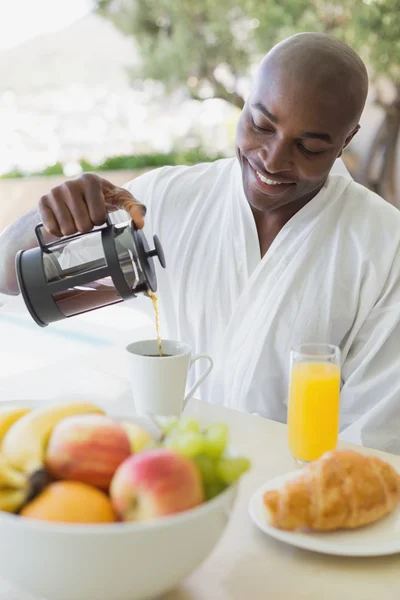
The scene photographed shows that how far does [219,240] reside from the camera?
1711mm

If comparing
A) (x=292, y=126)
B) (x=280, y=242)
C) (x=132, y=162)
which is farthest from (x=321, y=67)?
(x=132, y=162)

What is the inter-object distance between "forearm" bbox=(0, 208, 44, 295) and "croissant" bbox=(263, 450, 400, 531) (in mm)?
918

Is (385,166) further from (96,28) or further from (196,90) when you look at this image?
(96,28)

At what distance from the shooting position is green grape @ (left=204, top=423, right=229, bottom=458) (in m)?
0.71

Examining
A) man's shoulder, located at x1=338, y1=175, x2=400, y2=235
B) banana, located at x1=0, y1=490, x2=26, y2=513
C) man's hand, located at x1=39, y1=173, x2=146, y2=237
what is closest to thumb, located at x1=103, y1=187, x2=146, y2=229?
man's hand, located at x1=39, y1=173, x2=146, y2=237

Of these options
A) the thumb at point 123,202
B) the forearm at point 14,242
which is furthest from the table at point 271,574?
the forearm at point 14,242

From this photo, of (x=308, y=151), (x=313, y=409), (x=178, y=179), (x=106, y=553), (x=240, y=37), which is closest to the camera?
(x=106, y=553)

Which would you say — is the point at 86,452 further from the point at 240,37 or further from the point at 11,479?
the point at 240,37

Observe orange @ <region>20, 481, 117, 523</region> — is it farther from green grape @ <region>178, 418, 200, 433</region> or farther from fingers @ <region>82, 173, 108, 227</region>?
fingers @ <region>82, 173, 108, 227</region>

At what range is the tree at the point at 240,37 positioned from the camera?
675 cm

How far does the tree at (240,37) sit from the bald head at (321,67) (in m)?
5.48

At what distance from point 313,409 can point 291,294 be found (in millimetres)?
507

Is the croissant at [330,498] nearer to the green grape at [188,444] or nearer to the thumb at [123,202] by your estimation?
the green grape at [188,444]

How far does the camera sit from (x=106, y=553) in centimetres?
64
